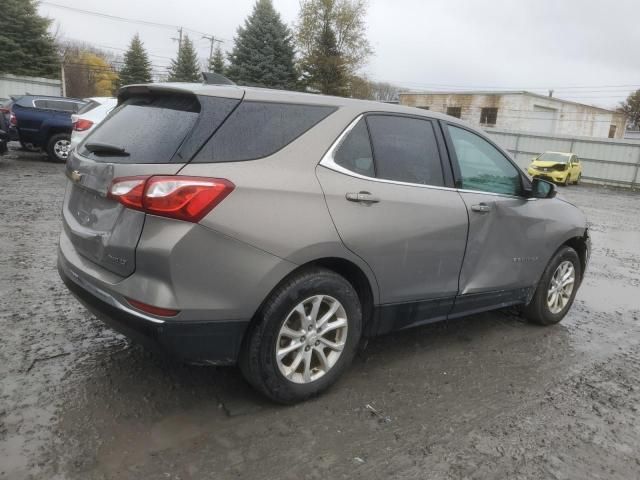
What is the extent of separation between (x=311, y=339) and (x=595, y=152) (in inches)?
1165

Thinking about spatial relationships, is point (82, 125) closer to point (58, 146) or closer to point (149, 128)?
point (58, 146)

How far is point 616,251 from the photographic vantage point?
8.66 m

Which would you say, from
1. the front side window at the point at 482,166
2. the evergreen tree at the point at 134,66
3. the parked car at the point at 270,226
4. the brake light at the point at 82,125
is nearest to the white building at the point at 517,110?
the evergreen tree at the point at 134,66

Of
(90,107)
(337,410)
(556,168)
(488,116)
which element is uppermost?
(488,116)

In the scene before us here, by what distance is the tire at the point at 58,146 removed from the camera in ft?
43.9

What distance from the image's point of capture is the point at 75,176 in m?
2.95

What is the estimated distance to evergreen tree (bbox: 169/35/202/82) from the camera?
49.1m

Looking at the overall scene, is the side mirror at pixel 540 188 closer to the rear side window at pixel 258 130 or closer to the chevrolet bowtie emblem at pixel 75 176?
the rear side window at pixel 258 130

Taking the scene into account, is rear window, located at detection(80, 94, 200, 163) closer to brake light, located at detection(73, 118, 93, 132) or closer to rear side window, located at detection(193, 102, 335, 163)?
rear side window, located at detection(193, 102, 335, 163)

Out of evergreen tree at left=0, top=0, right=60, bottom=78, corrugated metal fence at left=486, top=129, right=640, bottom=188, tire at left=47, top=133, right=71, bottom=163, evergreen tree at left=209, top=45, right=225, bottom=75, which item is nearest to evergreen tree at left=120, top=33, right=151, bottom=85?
evergreen tree at left=209, top=45, right=225, bottom=75

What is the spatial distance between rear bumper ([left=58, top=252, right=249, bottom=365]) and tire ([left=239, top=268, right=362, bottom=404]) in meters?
0.11

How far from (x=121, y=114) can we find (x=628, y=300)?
5.52m

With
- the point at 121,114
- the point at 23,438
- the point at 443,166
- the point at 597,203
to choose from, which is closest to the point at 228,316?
the point at 23,438

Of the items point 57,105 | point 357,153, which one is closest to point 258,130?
point 357,153
